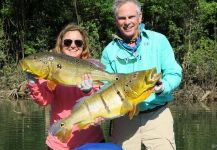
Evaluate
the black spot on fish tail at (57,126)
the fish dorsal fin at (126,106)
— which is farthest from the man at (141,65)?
the black spot on fish tail at (57,126)

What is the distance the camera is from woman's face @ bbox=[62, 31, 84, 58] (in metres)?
5.34

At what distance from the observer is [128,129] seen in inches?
212

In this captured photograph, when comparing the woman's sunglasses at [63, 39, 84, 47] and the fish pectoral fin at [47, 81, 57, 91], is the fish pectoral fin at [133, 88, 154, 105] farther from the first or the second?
the woman's sunglasses at [63, 39, 84, 47]

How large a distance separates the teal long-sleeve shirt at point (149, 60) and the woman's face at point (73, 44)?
10.9 inches

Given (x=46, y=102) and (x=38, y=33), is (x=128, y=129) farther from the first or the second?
(x=38, y=33)

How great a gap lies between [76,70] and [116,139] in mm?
876

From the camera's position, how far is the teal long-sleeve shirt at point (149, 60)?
521 cm

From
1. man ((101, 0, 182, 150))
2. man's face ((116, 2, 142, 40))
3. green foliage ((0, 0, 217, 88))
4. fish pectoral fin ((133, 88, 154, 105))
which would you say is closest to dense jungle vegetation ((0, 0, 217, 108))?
green foliage ((0, 0, 217, 88))

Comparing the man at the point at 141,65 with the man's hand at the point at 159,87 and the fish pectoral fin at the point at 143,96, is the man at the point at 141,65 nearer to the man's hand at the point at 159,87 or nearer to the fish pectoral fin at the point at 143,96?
the man's hand at the point at 159,87

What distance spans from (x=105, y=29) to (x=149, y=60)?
81.1ft

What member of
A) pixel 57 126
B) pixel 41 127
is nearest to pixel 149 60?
pixel 57 126

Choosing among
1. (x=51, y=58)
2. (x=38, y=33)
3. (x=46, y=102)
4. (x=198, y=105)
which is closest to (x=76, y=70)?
(x=51, y=58)

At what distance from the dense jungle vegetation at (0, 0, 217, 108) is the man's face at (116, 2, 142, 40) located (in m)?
19.5

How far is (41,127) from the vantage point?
1605 cm
